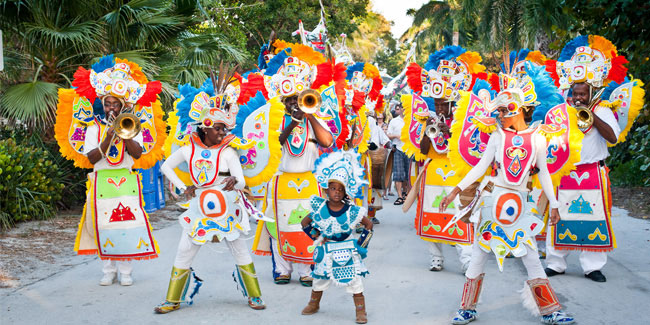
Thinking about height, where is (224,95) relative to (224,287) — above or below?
above

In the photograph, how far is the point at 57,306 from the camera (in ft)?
19.5

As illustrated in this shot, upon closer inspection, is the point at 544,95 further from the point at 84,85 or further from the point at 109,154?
the point at 84,85

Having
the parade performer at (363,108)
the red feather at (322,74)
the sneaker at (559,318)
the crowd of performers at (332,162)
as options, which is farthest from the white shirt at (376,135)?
the sneaker at (559,318)

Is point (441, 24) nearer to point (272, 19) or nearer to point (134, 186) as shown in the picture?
point (272, 19)

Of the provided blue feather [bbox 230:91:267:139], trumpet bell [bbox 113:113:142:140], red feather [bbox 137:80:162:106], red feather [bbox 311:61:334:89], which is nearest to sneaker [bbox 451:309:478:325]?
blue feather [bbox 230:91:267:139]

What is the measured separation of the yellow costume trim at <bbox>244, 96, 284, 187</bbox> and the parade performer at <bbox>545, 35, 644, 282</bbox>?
3.05 metres

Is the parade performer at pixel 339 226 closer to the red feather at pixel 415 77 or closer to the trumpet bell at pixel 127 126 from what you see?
the trumpet bell at pixel 127 126

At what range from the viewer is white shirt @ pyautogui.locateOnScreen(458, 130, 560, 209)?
17.5 ft

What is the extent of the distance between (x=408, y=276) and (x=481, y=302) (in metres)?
1.23

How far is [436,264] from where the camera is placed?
742cm

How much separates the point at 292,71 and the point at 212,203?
1.67 m

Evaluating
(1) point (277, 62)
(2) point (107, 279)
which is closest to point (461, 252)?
(1) point (277, 62)

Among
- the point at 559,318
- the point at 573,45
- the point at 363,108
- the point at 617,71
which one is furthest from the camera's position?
the point at 363,108

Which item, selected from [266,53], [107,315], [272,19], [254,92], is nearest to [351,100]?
[266,53]
